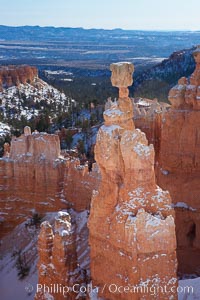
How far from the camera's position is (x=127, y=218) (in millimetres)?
9367

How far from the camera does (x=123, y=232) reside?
936 centimetres

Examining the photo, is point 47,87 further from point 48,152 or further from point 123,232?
point 123,232

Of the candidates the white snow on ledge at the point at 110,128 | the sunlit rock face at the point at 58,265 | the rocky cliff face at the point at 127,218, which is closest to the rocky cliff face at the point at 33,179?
the sunlit rock face at the point at 58,265

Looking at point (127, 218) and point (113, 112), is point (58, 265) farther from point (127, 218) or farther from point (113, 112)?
point (113, 112)

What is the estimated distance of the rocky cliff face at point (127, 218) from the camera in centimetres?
922

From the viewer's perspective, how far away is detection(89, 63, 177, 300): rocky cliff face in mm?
9219

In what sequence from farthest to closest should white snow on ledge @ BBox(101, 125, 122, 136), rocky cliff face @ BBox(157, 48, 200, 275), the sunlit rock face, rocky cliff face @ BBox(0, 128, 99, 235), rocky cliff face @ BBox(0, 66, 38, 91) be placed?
rocky cliff face @ BBox(0, 66, 38, 91) < rocky cliff face @ BBox(0, 128, 99, 235) < rocky cliff face @ BBox(157, 48, 200, 275) < the sunlit rock face < white snow on ledge @ BBox(101, 125, 122, 136)

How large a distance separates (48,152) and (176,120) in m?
5.57

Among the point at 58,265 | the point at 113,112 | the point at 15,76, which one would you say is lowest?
the point at 15,76

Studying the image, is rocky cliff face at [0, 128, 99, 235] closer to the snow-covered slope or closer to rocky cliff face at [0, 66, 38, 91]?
the snow-covered slope

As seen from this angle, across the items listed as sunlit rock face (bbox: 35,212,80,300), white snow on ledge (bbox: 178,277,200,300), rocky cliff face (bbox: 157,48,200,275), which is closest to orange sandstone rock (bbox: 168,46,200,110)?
rocky cliff face (bbox: 157,48,200,275)

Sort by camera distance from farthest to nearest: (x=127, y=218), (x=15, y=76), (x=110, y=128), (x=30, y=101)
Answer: (x=15, y=76), (x=30, y=101), (x=110, y=128), (x=127, y=218)

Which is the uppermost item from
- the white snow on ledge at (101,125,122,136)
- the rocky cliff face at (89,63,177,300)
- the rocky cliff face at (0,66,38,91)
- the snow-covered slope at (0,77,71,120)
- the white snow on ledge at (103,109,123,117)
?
the white snow on ledge at (103,109,123,117)

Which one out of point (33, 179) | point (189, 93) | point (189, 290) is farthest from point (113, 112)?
point (33, 179)
